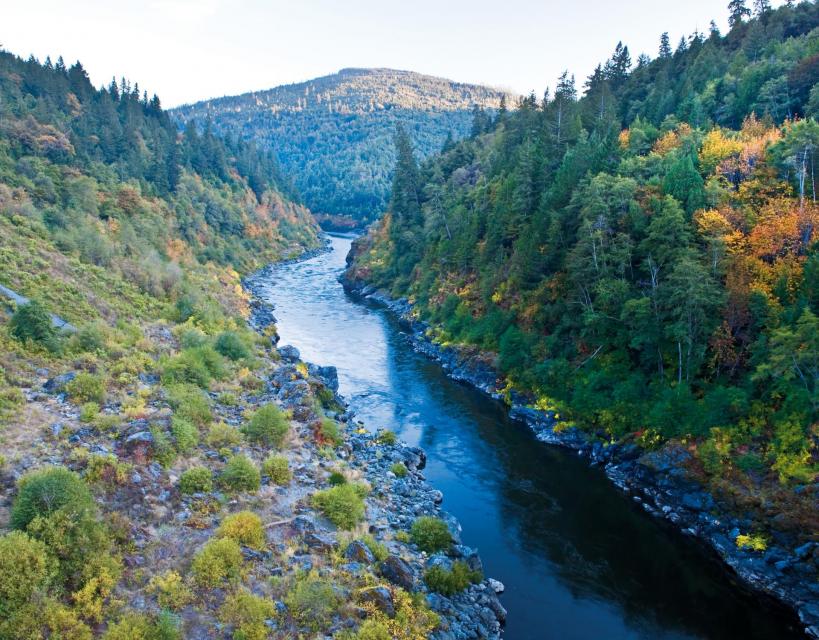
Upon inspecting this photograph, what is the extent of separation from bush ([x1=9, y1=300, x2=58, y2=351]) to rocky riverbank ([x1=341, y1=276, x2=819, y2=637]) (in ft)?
92.1

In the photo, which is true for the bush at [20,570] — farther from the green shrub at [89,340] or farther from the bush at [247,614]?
the green shrub at [89,340]

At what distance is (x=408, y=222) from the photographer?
262ft

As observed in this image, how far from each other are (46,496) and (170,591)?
4.71 metres

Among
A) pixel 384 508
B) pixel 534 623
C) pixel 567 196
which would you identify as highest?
pixel 567 196

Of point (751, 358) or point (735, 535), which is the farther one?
point (751, 358)

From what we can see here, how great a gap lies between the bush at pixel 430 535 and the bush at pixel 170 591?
29.7 feet

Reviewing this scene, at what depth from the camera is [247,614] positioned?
15992mm

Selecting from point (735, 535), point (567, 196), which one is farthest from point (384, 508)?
point (567, 196)

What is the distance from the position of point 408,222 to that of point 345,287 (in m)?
14.2

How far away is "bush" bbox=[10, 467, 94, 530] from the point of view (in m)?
16.1

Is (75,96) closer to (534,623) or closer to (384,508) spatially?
(384,508)

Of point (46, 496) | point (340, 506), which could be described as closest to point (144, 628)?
point (46, 496)

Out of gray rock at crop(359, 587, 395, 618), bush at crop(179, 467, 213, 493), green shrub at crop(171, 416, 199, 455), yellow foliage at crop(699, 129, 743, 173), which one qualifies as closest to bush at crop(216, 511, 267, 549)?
bush at crop(179, 467, 213, 493)

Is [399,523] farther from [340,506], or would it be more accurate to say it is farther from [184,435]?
[184,435]
